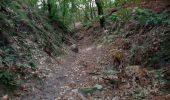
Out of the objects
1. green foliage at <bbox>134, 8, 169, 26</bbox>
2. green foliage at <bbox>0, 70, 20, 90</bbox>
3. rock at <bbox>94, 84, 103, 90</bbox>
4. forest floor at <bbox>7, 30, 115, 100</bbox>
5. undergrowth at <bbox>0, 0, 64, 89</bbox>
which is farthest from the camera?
green foliage at <bbox>134, 8, 169, 26</bbox>

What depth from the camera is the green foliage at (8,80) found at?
7.62 meters

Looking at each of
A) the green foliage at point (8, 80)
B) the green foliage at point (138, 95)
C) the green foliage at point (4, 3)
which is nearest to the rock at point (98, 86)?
the green foliage at point (138, 95)

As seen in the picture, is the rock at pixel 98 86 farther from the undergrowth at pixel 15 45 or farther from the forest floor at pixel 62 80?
the undergrowth at pixel 15 45

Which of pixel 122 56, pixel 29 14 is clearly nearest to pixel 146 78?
pixel 122 56

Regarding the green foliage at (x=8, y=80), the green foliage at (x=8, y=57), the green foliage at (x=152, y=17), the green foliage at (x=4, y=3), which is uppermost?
the green foliage at (x=4, y=3)

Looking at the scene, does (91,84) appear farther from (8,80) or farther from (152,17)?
(152,17)

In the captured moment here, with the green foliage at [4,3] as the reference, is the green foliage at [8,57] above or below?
below

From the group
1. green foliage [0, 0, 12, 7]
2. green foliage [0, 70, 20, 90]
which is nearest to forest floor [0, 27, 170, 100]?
green foliage [0, 70, 20, 90]

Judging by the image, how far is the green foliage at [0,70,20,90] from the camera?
7617mm

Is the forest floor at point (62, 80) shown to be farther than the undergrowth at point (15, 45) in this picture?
No

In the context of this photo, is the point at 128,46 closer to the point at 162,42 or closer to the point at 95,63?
the point at 95,63

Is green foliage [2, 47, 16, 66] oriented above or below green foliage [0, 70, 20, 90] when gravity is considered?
above

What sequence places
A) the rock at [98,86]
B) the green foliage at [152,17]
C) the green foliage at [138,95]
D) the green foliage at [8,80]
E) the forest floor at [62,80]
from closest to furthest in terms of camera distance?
the green foliage at [138,95] → the green foliage at [8,80] → the forest floor at [62,80] → the rock at [98,86] → the green foliage at [152,17]

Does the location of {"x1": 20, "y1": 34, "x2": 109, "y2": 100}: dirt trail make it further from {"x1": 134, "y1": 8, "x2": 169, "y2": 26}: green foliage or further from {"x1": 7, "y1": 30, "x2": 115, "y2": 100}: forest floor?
{"x1": 134, "y1": 8, "x2": 169, "y2": 26}: green foliage
